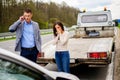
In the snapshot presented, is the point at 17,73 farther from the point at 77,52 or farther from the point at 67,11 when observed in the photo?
the point at 67,11

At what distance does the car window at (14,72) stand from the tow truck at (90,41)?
5.47 meters

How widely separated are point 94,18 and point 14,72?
14103 mm

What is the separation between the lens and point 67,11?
123062 millimetres

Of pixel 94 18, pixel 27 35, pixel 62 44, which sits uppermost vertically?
pixel 27 35

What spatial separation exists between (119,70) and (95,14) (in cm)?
674

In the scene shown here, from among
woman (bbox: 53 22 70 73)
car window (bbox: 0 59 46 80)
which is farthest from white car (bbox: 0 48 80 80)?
woman (bbox: 53 22 70 73)

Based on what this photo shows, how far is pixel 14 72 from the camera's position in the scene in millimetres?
3121

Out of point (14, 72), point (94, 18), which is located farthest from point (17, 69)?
point (94, 18)

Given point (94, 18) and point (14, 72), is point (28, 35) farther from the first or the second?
point (94, 18)

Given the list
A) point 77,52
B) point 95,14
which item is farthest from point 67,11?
point 77,52

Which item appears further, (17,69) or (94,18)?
(94,18)

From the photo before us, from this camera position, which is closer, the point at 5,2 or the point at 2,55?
the point at 2,55

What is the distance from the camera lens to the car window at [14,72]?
3.00m

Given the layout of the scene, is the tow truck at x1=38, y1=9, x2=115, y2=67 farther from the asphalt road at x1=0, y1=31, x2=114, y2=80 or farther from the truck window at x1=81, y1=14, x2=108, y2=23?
the asphalt road at x1=0, y1=31, x2=114, y2=80
